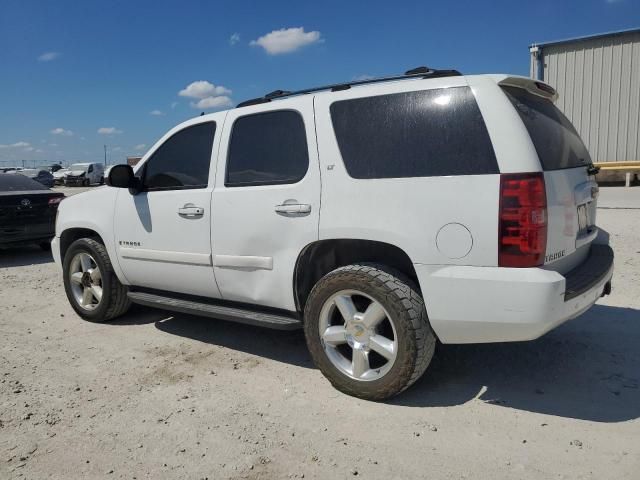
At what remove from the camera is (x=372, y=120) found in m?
3.34

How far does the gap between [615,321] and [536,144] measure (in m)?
2.53

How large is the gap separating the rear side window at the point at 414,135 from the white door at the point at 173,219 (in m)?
1.25

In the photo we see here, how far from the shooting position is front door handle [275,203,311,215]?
11.4ft

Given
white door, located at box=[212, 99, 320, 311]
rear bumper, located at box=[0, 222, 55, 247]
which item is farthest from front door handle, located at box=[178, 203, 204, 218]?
rear bumper, located at box=[0, 222, 55, 247]

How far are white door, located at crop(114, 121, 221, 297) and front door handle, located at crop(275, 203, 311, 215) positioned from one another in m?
0.71

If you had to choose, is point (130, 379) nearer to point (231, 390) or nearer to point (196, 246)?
point (231, 390)

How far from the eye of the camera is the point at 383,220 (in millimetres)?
3150

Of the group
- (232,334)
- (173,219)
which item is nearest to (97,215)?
(173,219)

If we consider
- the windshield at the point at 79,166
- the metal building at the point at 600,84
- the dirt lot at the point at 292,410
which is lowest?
the dirt lot at the point at 292,410

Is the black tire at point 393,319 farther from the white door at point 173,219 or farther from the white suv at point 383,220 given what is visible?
the white door at point 173,219

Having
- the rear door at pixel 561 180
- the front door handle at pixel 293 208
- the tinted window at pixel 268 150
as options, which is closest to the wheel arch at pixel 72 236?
the tinted window at pixel 268 150

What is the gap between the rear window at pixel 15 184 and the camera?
30.3ft

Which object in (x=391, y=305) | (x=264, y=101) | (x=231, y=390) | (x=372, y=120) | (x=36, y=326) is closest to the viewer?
(x=391, y=305)

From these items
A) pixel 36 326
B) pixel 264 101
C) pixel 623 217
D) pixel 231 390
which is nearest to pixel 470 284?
pixel 231 390
